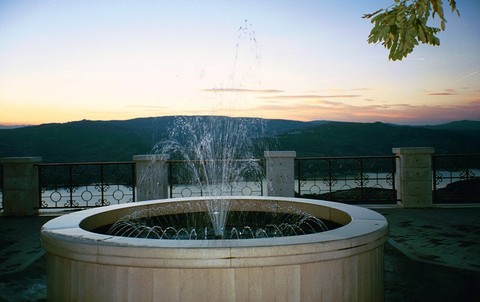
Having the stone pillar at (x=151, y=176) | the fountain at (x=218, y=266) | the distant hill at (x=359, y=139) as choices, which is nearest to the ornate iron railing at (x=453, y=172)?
the stone pillar at (x=151, y=176)

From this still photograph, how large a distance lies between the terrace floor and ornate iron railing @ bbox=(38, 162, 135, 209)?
138cm

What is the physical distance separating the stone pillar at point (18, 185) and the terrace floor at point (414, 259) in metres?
0.77

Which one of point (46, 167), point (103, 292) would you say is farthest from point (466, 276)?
point (46, 167)

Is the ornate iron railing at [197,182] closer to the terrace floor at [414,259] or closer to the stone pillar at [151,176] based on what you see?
the stone pillar at [151,176]

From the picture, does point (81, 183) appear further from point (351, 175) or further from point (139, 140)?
point (139, 140)

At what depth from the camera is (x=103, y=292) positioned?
3475mm

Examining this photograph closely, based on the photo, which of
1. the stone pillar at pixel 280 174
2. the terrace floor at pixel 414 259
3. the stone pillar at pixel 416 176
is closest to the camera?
the terrace floor at pixel 414 259

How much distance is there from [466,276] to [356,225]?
262 cm

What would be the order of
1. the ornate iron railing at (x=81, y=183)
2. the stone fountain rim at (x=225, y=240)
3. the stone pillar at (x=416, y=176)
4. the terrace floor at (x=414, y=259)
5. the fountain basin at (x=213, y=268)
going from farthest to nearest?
the ornate iron railing at (x=81, y=183)
the stone pillar at (x=416, y=176)
the terrace floor at (x=414, y=259)
the stone fountain rim at (x=225, y=240)
the fountain basin at (x=213, y=268)

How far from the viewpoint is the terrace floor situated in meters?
5.29

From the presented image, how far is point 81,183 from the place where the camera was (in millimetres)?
11469

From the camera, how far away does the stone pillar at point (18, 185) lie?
11234 millimetres

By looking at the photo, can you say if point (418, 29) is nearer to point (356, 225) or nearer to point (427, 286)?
point (356, 225)

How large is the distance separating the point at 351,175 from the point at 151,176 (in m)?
6.02
